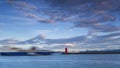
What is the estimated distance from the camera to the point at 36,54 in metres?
184

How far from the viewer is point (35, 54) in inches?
7264

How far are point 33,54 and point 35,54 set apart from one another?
2.82 metres

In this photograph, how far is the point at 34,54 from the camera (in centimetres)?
18388

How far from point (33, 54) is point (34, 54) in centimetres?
205

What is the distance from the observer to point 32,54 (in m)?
181

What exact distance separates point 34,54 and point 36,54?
130cm

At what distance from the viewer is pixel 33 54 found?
182m

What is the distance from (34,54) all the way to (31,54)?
146 inches

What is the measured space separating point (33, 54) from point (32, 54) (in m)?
1.03

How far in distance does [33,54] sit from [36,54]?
300 cm

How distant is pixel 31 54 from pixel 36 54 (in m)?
4.76
